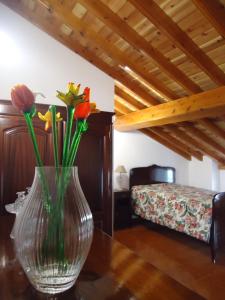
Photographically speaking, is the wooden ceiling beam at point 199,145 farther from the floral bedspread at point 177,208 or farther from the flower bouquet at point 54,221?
the flower bouquet at point 54,221

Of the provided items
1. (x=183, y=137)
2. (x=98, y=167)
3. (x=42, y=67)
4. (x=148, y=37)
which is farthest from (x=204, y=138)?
(x=42, y=67)

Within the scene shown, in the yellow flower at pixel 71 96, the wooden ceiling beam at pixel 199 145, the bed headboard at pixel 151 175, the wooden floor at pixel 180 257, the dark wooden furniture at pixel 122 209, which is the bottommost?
the wooden floor at pixel 180 257

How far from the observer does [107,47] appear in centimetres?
271

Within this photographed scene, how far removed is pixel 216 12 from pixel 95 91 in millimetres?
1587

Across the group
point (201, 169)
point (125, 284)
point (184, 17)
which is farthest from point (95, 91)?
point (201, 169)

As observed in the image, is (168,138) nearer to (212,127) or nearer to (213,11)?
(212,127)

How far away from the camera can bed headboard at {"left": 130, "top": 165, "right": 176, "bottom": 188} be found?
16.4ft

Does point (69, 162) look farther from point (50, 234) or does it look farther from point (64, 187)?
point (50, 234)

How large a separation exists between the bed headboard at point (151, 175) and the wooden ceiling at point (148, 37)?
5.81 ft

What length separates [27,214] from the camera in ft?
2.43

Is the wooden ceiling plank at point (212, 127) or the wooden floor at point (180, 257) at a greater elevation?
the wooden ceiling plank at point (212, 127)

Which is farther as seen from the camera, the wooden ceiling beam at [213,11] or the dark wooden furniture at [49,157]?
the dark wooden furniture at [49,157]

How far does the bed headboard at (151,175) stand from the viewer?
4.99m

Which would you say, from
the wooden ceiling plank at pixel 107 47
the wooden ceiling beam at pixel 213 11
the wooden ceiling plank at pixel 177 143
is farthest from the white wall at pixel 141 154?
the wooden ceiling beam at pixel 213 11
